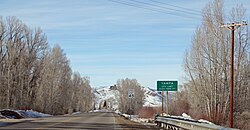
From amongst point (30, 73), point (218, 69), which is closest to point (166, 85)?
point (218, 69)

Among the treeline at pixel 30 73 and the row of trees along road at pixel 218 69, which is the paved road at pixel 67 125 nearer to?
the row of trees along road at pixel 218 69

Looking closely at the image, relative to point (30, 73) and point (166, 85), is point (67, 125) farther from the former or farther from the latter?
point (30, 73)

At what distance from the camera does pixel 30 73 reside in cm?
7831

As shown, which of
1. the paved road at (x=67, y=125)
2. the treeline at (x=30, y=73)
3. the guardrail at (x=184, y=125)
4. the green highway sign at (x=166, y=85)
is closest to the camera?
the guardrail at (x=184, y=125)

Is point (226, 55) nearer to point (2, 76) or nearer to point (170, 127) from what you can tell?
point (170, 127)

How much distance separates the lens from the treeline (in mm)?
72312

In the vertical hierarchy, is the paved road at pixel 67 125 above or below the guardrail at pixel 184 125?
below

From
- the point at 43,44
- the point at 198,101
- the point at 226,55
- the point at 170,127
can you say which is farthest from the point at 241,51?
→ the point at 43,44

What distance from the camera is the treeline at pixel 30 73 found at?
237ft

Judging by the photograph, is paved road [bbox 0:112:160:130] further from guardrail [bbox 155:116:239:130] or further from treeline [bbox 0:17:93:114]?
treeline [bbox 0:17:93:114]

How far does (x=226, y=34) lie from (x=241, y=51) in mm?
3002

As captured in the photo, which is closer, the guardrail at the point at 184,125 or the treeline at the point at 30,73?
the guardrail at the point at 184,125

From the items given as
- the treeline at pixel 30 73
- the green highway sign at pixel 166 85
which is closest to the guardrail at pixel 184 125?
the green highway sign at pixel 166 85

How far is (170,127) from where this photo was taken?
1195 inches
